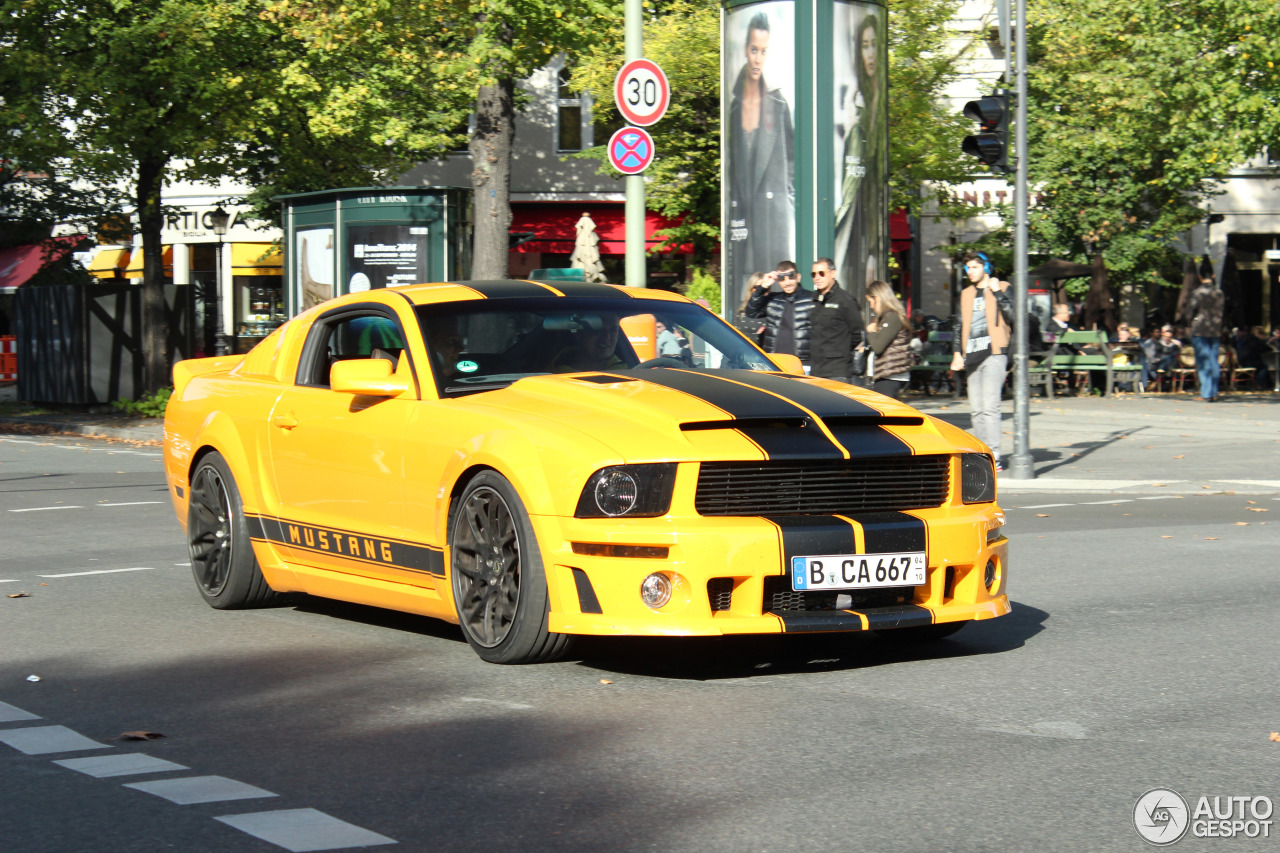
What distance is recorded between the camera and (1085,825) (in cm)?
436

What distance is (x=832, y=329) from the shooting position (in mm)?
13891

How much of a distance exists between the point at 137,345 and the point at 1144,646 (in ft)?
81.6

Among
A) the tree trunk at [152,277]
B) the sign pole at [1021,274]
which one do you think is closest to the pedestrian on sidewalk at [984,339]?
A: the sign pole at [1021,274]

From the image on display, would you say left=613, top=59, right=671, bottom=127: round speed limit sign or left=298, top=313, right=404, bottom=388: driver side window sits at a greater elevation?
left=613, top=59, right=671, bottom=127: round speed limit sign

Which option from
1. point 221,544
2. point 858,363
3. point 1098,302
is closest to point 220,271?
point 1098,302

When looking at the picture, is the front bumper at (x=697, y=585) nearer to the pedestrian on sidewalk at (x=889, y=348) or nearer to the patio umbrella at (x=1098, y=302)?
the pedestrian on sidewalk at (x=889, y=348)

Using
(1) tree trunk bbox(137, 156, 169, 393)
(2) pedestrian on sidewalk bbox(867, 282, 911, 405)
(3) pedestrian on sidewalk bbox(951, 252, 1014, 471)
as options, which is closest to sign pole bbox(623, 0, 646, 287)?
(2) pedestrian on sidewalk bbox(867, 282, 911, 405)

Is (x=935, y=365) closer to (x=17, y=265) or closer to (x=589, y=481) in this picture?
(x=589, y=481)

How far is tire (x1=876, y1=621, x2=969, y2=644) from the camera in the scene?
278 inches

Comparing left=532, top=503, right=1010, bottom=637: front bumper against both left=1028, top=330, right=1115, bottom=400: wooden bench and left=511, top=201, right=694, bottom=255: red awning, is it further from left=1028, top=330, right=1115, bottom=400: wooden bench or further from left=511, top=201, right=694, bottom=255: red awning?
left=511, top=201, right=694, bottom=255: red awning

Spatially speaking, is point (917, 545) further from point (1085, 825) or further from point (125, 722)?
point (125, 722)

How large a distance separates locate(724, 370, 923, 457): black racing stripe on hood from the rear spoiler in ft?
11.6

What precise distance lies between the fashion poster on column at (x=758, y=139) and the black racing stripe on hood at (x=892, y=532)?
13.0 metres

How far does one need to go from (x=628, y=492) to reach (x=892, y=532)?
3.26 ft
